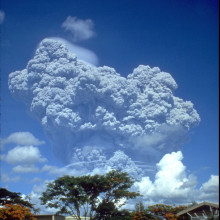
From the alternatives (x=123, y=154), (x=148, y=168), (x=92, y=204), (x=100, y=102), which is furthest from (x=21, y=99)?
(x=92, y=204)

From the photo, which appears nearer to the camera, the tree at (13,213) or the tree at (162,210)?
the tree at (13,213)

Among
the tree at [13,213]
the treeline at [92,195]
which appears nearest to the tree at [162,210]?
the treeline at [92,195]

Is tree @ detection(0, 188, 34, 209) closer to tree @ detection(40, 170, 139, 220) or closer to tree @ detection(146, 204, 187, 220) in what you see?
tree @ detection(40, 170, 139, 220)

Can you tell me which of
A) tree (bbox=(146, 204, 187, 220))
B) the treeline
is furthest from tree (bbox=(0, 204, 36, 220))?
tree (bbox=(146, 204, 187, 220))

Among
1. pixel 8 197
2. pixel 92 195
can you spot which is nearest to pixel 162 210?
pixel 92 195

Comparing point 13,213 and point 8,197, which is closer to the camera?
point 13,213

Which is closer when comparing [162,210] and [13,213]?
[13,213]

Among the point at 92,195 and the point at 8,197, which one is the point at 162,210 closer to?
the point at 92,195

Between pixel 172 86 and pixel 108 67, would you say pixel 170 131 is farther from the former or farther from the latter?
pixel 108 67

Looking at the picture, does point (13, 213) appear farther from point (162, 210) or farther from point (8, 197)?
point (162, 210)

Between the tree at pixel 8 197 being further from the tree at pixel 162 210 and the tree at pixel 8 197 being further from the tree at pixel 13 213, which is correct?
the tree at pixel 162 210

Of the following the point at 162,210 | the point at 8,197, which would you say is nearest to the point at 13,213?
the point at 8,197
